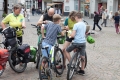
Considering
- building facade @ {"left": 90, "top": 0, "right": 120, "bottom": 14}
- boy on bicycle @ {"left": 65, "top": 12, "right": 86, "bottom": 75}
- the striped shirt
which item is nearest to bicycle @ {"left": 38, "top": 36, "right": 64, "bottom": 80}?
the striped shirt

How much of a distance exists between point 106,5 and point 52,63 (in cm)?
4381

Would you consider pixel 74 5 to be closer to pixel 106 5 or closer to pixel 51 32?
pixel 106 5

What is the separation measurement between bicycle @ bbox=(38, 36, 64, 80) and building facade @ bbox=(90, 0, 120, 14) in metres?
37.8

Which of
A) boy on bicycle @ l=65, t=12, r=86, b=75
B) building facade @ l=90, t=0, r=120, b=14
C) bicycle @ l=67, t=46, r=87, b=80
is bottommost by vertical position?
bicycle @ l=67, t=46, r=87, b=80

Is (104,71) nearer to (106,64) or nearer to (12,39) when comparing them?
(106,64)

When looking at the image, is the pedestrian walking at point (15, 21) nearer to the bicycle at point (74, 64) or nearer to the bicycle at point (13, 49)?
the bicycle at point (13, 49)

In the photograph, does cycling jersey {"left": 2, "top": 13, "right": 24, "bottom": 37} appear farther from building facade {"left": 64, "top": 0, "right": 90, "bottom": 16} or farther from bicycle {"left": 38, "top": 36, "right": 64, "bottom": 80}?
building facade {"left": 64, "top": 0, "right": 90, "bottom": 16}

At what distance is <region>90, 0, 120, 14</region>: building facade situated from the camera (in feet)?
147

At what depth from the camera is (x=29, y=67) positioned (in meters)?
8.58

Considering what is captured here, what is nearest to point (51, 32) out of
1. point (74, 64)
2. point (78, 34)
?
point (78, 34)

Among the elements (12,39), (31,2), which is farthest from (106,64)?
(31,2)

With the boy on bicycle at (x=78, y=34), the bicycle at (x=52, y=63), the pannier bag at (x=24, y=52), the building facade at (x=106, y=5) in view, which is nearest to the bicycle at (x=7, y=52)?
the pannier bag at (x=24, y=52)

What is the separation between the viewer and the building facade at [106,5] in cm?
4488

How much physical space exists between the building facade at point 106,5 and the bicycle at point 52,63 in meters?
37.8
